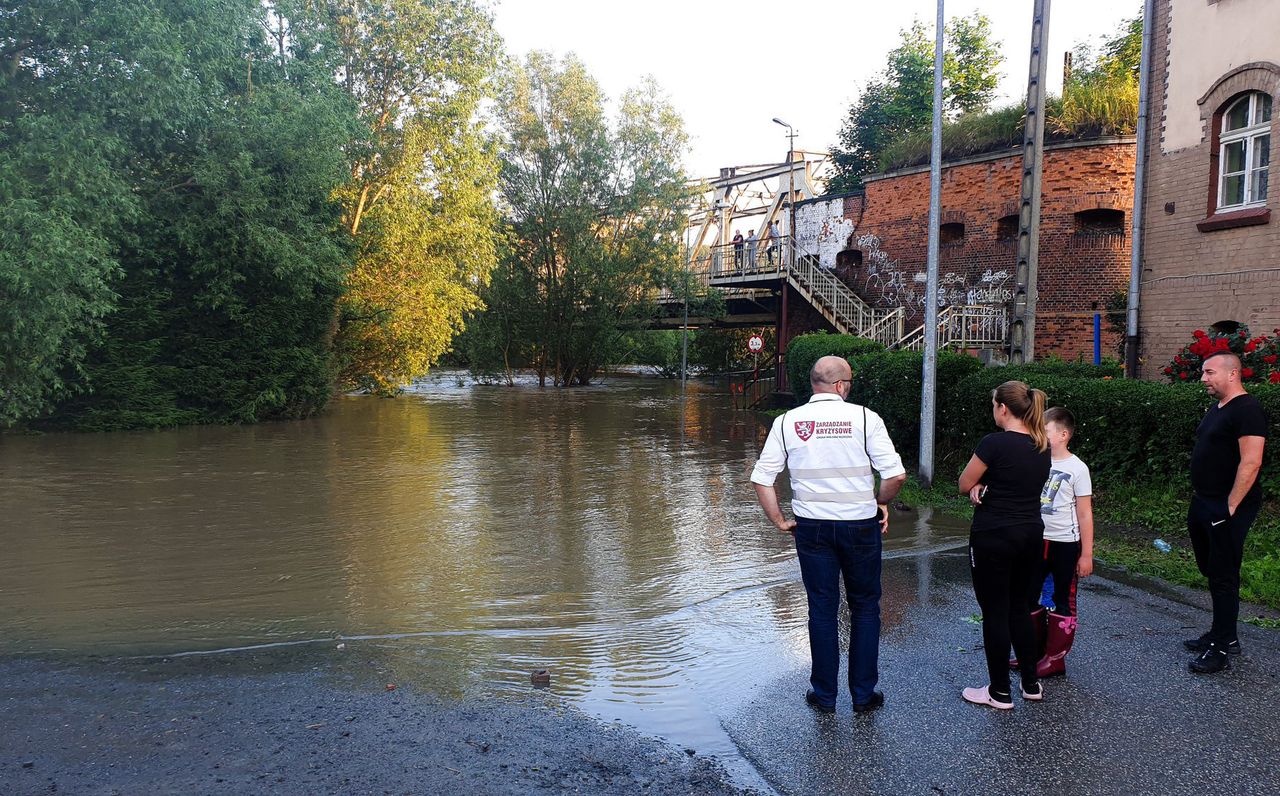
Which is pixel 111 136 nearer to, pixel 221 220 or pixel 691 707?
pixel 221 220

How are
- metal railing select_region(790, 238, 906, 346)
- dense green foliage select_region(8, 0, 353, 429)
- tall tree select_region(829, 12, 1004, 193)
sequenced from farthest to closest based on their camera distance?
1. tall tree select_region(829, 12, 1004, 193)
2. metal railing select_region(790, 238, 906, 346)
3. dense green foliage select_region(8, 0, 353, 429)

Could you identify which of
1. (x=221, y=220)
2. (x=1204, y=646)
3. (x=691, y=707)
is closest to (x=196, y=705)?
(x=691, y=707)

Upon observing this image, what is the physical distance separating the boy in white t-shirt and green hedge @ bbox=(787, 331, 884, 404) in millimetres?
13847

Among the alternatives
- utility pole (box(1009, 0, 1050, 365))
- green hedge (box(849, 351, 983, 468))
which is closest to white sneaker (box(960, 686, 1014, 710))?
green hedge (box(849, 351, 983, 468))

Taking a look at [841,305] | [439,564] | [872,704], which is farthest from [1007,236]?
[872,704]

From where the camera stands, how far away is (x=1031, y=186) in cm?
1318

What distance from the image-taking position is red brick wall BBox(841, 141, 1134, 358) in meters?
22.4

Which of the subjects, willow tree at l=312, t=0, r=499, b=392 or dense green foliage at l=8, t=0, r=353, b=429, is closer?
dense green foliage at l=8, t=0, r=353, b=429

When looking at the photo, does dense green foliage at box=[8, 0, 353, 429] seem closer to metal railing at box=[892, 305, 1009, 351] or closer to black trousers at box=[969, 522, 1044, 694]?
metal railing at box=[892, 305, 1009, 351]

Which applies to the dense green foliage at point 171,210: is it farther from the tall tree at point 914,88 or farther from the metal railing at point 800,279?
the tall tree at point 914,88

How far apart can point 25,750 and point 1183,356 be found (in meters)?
13.8

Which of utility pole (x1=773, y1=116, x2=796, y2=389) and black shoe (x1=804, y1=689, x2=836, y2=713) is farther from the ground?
utility pole (x1=773, y1=116, x2=796, y2=389)

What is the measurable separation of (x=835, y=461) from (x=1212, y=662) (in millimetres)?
2686

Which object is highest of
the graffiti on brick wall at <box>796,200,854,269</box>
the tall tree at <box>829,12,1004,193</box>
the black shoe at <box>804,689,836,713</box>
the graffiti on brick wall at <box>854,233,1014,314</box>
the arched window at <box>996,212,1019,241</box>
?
the tall tree at <box>829,12,1004,193</box>
